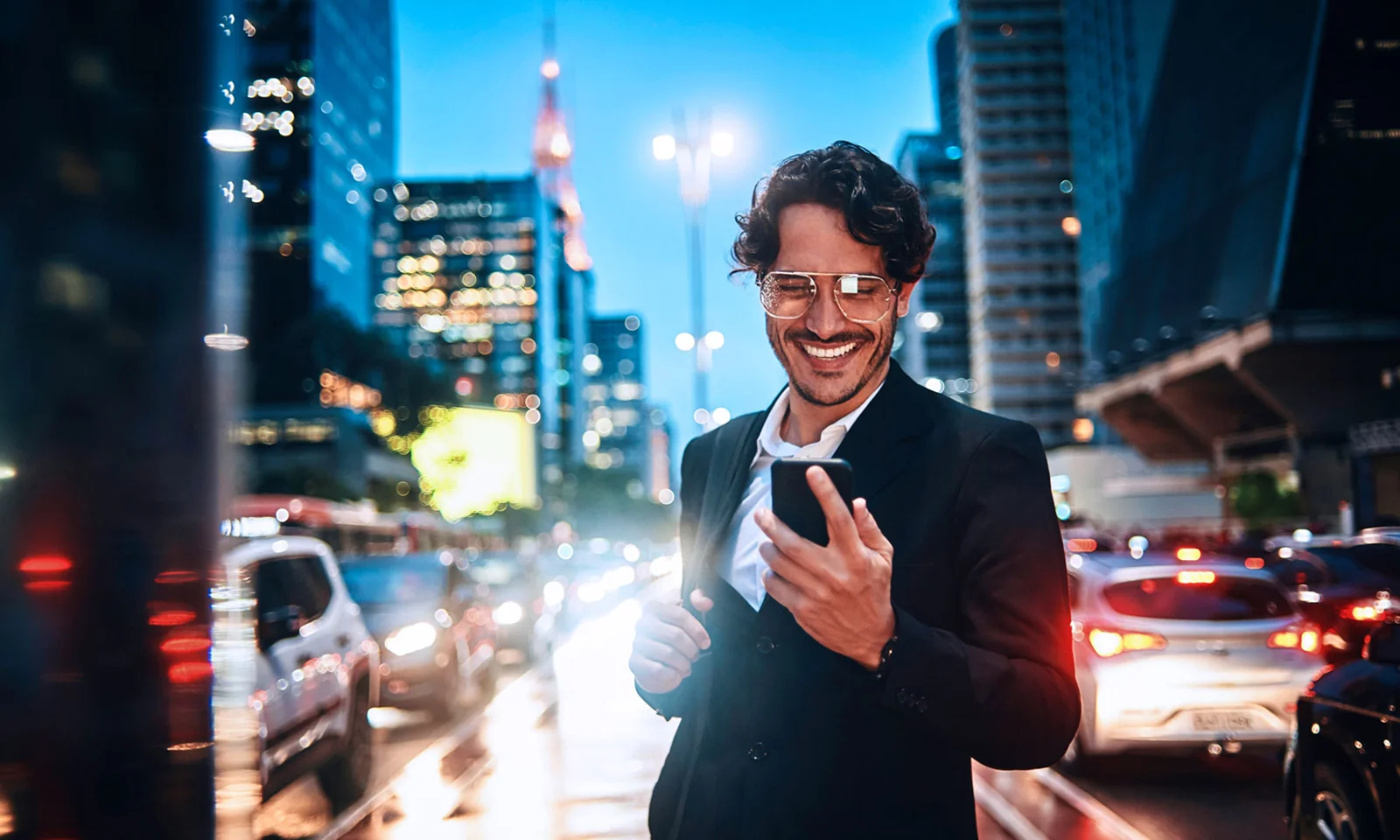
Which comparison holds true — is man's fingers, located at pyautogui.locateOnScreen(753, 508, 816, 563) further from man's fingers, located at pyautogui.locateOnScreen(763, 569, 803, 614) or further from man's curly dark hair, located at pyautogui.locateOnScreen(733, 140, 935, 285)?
man's curly dark hair, located at pyautogui.locateOnScreen(733, 140, 935, 285)

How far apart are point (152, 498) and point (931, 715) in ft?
6.01

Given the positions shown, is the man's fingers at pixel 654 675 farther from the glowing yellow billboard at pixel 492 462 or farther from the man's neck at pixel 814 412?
the glowing yellow billboard at pixel 492 462

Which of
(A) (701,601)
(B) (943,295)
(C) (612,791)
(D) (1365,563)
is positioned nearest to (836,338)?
(A) (701,601)

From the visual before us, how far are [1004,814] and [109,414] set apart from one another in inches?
270

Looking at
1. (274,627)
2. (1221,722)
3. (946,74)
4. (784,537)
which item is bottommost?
(1221,722)

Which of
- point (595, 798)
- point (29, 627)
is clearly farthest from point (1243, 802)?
point (29, 627)

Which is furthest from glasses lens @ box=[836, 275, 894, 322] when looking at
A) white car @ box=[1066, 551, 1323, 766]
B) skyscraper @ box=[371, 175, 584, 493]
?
skyscraper @ box=[371, 175, 584, 493]

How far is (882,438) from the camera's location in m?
2.16

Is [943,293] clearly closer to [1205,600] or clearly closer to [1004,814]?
[1205,600]

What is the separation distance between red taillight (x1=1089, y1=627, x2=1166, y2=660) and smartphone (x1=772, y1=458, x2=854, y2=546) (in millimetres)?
8168

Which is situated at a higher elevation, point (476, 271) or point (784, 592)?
point (476, 271)

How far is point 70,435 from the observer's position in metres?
2.65

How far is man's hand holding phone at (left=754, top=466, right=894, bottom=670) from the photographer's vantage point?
1.70 m

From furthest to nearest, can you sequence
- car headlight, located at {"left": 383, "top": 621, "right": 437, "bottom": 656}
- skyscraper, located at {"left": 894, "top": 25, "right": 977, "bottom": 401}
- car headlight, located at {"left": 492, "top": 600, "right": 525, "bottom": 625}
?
skyscraper, located at {"left": 894, "top": 25, "right": 977, "bottom": 401} → car headlight, located at {"left": 492, "top": 600, "right": 525, "bottom": 625} → car headlight, located at {"left": 383, "top": 621, "right": 437, "bottom": 656}
